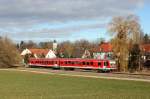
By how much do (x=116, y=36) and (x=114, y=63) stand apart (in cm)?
936

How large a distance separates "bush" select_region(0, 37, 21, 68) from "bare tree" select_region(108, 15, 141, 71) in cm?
4224

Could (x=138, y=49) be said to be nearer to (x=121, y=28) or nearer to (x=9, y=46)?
(x=121, y=28)

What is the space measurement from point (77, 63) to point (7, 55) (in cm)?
3899

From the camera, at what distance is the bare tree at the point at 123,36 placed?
7962 cm

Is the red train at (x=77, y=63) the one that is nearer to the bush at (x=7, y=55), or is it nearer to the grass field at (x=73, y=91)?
the bush at (x=7, y=55)

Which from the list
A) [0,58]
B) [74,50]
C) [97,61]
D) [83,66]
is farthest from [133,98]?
[74,50]

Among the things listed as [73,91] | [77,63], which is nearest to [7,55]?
[77,63]

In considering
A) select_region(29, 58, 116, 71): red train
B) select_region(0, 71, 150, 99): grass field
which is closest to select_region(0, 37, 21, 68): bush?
select_region(29, 58, 116, 71): red train

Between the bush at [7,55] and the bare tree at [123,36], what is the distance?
42.2m

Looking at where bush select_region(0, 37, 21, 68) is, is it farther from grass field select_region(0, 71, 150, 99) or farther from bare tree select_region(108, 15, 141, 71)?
grass field select_region(0, 71, 150, 99)

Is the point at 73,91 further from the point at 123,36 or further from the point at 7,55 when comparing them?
the point at 7,55

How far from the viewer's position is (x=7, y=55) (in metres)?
116

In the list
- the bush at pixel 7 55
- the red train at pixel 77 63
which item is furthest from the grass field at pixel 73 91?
the bush at pixel 7 55

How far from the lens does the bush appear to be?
377 ft
